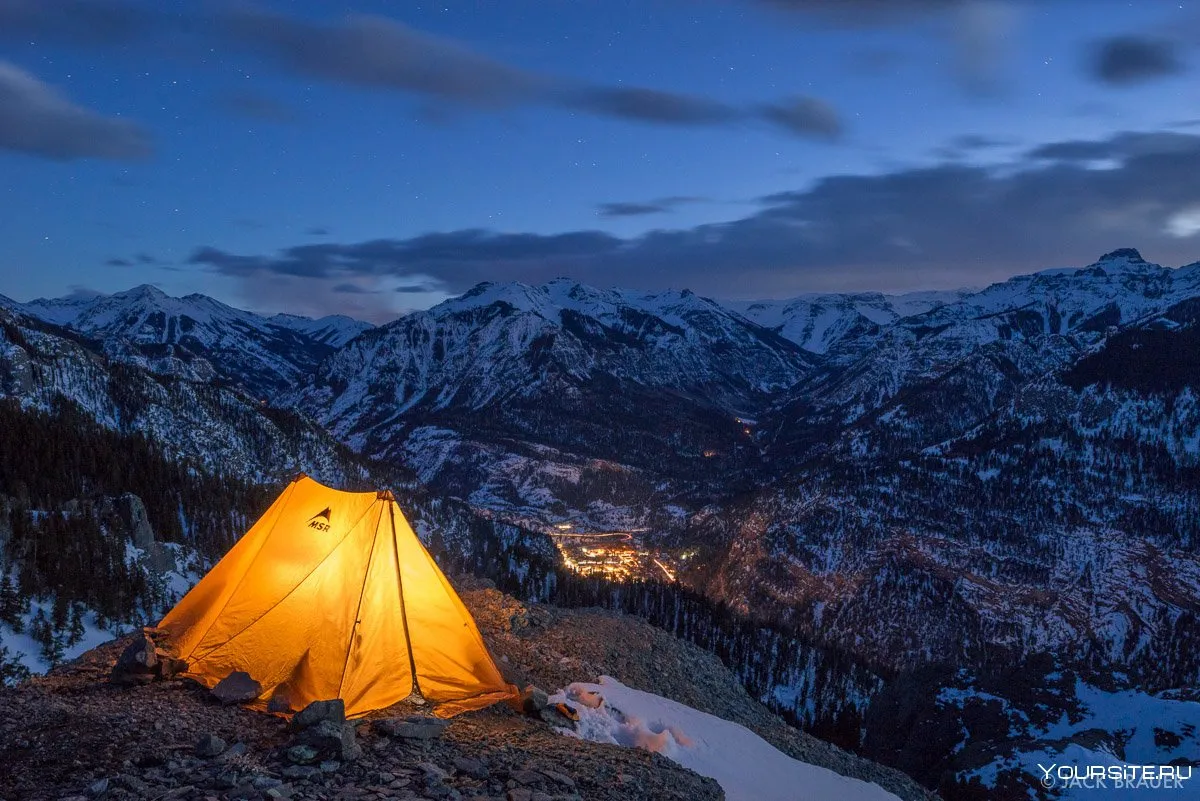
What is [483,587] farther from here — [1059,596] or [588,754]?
[1059,596]

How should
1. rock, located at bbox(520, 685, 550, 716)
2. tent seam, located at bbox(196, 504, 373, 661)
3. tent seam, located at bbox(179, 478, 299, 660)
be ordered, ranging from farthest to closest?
rock, located at bbox(520, 685, 550, 716) < tent seam, located at bbox(179, 478, 299, 660) < tent seam, located at bbox(196, 504, 373, 661)

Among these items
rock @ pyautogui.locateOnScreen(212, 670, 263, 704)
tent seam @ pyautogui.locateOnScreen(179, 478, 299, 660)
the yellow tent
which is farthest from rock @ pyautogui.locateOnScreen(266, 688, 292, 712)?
tent seam @ pyautogui.locateOnScreen(179, 478, 299, 660)

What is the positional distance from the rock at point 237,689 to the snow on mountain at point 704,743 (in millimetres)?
8632

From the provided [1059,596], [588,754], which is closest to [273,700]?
[588,754]

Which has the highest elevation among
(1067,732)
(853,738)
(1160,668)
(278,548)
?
(278,548)

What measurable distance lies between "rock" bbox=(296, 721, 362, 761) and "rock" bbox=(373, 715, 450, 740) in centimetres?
153

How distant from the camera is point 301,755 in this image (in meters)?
13.7

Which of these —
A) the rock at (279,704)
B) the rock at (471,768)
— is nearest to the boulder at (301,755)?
the rock at (471,768)

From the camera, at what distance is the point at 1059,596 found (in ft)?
627

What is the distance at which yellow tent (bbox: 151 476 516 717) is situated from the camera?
18766mm

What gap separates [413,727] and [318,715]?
2.14 m

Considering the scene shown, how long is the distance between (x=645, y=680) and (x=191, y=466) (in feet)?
421

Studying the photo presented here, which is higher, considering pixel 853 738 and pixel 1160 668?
pixel 853 738

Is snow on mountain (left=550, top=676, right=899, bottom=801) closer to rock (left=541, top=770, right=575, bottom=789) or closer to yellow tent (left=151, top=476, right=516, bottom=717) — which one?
yellow tent (left=151, top=476, right=516, bottom=717)
